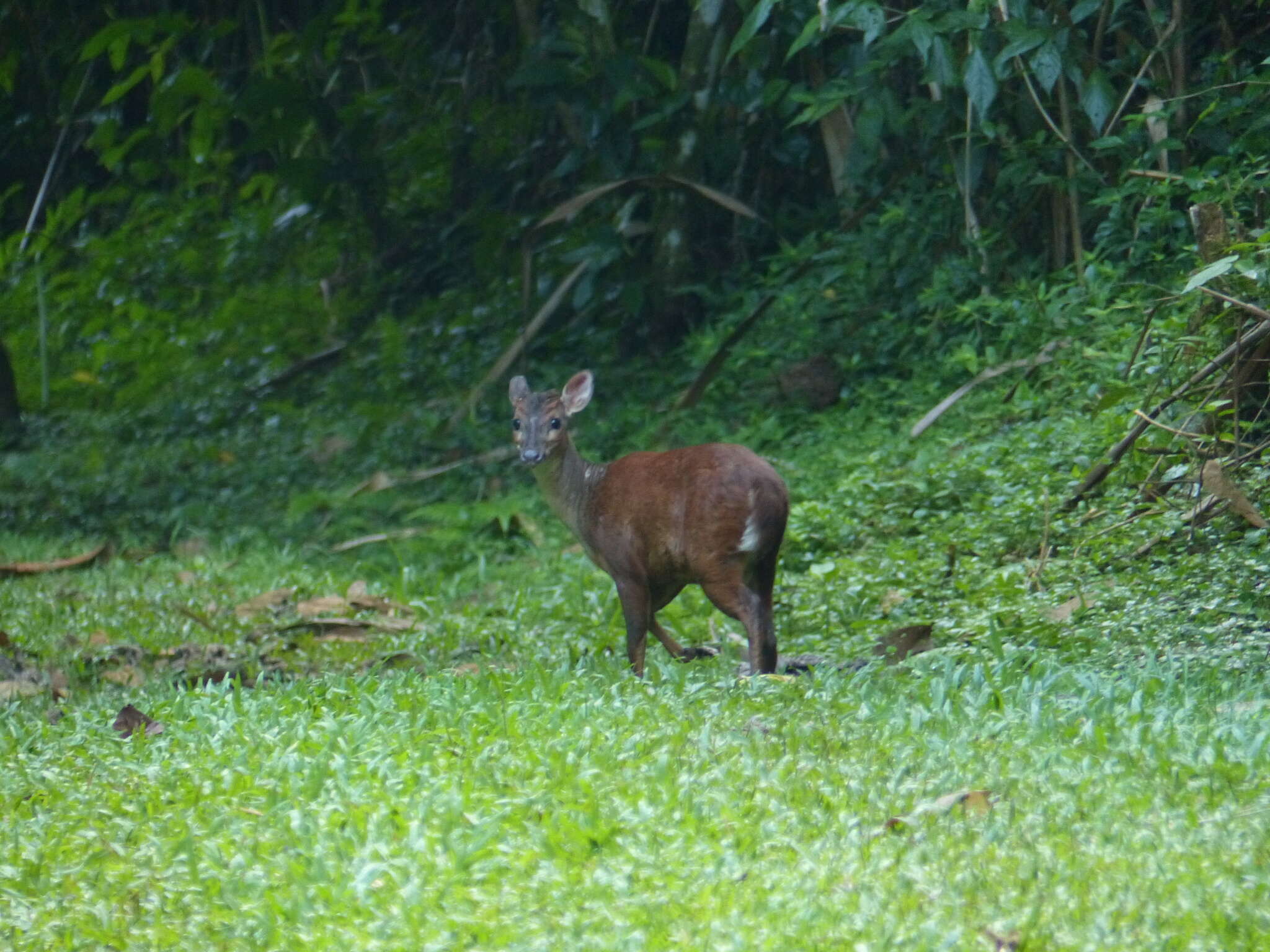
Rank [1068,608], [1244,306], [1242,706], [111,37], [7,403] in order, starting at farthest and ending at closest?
[7,403], [111,37], [1068,608], [1244,306], [1242,706]

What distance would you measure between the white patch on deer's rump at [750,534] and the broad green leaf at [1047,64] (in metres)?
3.53

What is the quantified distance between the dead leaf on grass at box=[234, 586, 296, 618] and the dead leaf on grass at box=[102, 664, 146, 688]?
1007mm

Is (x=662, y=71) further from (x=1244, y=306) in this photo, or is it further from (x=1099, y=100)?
(x=1244, y=306)

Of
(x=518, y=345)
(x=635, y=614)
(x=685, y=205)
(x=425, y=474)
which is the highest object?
(x=635, y=614)

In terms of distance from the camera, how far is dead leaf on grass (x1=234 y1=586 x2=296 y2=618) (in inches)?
300

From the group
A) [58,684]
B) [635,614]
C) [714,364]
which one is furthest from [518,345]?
[635,614]

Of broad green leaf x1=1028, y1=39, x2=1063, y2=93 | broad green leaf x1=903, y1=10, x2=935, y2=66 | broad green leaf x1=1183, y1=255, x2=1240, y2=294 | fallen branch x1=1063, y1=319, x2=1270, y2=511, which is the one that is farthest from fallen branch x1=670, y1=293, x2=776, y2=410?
broad green leaf x1=1183, y1=255, x2=1240, y2=294

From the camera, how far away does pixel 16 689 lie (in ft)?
20.0

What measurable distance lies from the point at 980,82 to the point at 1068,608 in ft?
10.6

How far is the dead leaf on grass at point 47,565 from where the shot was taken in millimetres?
8820

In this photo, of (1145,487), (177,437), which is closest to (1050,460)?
(1145,487)

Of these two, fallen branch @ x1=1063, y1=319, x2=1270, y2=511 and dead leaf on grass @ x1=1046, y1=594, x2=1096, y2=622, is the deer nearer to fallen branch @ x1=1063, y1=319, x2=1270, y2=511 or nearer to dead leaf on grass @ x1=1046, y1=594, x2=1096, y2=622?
dead leaf on grass @ x1=1046, y1=594, x2=1096, y2=622

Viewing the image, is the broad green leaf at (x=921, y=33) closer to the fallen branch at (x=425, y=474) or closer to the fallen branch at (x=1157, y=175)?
the fallen branch at (x=1157, y=175)

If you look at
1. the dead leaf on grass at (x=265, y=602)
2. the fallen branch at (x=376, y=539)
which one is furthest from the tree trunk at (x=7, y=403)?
the dead leaf on grass at (x=265, y=602)
